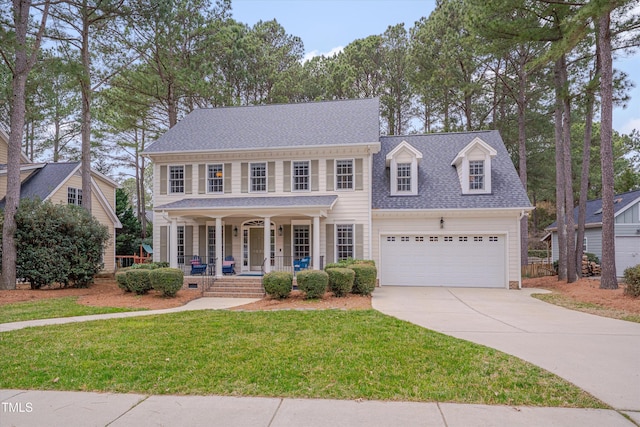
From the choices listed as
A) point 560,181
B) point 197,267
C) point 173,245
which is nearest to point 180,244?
point 173,245

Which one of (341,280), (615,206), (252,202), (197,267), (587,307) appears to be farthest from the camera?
(615,206)

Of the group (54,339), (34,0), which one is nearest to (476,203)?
(54,339)

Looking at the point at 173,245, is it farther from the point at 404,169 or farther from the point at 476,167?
the point at 476,167

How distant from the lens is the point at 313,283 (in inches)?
401

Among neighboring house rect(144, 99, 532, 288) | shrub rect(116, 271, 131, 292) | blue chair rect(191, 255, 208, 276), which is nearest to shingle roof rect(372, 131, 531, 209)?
neighboring house rect(144, 99, 532, 288)

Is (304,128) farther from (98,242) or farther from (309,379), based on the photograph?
(309,379)

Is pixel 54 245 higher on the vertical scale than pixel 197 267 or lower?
higher

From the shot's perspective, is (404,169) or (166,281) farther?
(404,169)

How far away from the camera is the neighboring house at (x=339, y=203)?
13789 millimetres

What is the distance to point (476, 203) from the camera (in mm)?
13938

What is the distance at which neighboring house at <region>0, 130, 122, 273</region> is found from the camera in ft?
59.6

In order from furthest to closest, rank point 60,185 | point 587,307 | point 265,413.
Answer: point 60,185 < point 587,307 < point 265,413

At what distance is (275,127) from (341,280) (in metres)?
8.47

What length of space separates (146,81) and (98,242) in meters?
9.51
